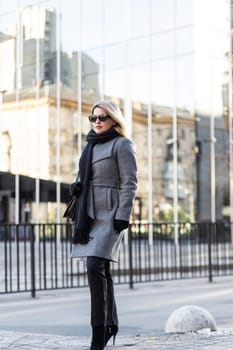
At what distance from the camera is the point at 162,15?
85.3 ft

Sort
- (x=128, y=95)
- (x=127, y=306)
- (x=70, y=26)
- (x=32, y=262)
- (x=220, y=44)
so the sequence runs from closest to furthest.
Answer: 1. (x=127, y=306)
2. (x=32, y=262)
3. (x=220, y=44)
4. (x=128, y=95)
5. (x=70, y=26)

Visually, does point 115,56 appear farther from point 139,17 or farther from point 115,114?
point 115,114

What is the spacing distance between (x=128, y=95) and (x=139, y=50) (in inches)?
66.4

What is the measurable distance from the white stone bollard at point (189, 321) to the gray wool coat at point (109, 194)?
141cm

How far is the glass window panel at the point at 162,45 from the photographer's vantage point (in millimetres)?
25781

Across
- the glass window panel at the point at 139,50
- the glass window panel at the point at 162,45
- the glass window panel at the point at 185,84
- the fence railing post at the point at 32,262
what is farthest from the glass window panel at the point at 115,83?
the fence railing post at the point at 32,262

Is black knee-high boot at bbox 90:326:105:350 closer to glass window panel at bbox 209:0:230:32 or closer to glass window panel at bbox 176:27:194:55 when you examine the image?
glass window panel at bbox 176:27:194:55

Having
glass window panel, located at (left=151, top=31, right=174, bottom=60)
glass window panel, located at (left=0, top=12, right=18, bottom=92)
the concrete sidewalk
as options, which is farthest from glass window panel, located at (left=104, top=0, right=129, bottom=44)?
the concrete sidewalk

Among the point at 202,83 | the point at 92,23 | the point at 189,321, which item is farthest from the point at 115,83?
the point at 189,321

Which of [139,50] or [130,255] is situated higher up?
[139,50]

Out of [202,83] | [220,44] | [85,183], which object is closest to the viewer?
[85,183]

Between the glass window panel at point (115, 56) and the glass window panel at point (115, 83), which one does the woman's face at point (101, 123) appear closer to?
the glass window panel at point (115, 83)

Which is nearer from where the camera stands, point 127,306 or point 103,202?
point 103,202

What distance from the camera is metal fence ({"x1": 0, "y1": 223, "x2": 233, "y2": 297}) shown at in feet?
37.6
